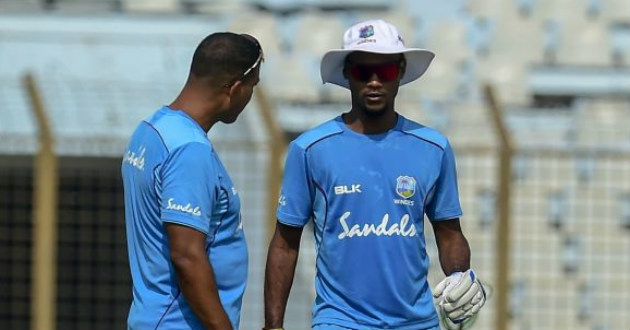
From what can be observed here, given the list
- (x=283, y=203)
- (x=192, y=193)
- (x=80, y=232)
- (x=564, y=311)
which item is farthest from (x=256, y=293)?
(x=192, y=193)

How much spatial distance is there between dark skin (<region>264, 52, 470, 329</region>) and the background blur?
12.6 ft

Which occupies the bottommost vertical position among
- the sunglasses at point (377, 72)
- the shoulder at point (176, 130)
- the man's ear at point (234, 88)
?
the shoulder at point (176, 130)

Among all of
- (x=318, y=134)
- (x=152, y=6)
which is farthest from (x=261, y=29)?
(x=318, y=134)

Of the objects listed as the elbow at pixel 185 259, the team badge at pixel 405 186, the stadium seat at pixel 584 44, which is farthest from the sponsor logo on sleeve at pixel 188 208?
the stadium seat at pixel 584 44

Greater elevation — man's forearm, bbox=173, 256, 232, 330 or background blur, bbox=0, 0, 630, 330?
background blur, bbox=0, 0, 630, 330

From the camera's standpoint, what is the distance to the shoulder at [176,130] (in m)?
4.40

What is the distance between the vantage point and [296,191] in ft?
16.5

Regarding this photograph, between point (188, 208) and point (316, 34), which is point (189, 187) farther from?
point (316, 34)

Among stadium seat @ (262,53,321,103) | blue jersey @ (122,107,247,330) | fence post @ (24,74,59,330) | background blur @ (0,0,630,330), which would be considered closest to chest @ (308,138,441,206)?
blue jersey @ (122,107,247,330)

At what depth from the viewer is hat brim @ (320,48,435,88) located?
16.6 ft

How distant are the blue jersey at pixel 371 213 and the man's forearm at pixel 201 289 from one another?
0.67 meters

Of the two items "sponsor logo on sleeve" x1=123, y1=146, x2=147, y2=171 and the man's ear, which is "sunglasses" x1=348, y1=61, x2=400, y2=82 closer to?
the man's ear

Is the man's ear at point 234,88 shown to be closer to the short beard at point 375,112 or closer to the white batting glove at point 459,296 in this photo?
the short beard at point 375,112

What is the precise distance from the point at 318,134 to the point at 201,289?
0.87 meters
